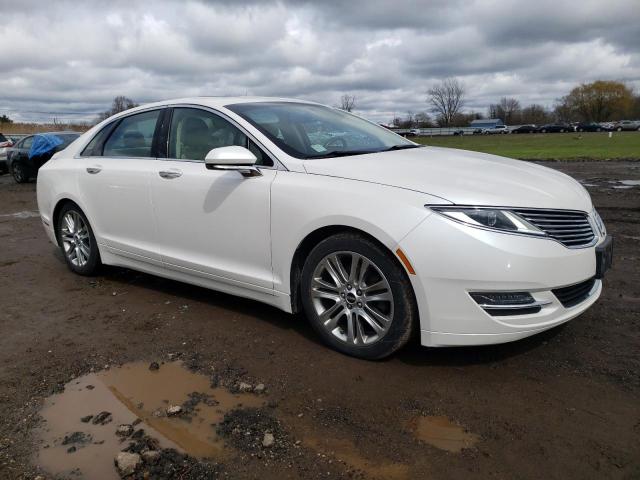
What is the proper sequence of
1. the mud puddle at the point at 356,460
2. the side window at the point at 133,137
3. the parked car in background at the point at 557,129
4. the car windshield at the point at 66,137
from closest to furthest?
the mud puddle at the point at 356,460, the side window at the point at 133,137, the car windshield at the point at 66,137, the parked car in background at the point at 557,129

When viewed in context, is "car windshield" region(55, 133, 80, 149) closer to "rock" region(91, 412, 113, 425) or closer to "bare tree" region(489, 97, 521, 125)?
"rock" region(91, 412, 113, 425)

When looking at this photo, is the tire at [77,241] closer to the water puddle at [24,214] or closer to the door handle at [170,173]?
the door handle at [170,173]

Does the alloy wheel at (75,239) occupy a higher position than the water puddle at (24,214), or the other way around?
the alloy wheel at (75,239)

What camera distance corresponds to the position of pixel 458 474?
237cm

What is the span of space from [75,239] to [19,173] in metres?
14.4

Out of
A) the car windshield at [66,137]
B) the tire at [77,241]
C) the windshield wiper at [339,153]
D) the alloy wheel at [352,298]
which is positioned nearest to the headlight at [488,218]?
the alloy wheel at [352,298]

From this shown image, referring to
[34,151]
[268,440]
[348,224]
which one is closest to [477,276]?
[348,224]

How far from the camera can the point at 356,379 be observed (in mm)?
3227

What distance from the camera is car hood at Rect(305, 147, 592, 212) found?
3123 millimetres

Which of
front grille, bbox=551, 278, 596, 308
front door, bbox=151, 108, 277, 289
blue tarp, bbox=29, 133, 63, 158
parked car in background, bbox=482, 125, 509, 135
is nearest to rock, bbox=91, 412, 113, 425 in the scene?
front door, bbox=151, 108, 277, 289

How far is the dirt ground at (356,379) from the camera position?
8.10 feet

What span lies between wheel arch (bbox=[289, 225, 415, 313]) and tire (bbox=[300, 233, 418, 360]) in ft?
0.10

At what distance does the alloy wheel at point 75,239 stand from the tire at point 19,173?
13.9 meters

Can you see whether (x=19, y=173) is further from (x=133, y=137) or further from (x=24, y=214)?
(x=133, y=137)
